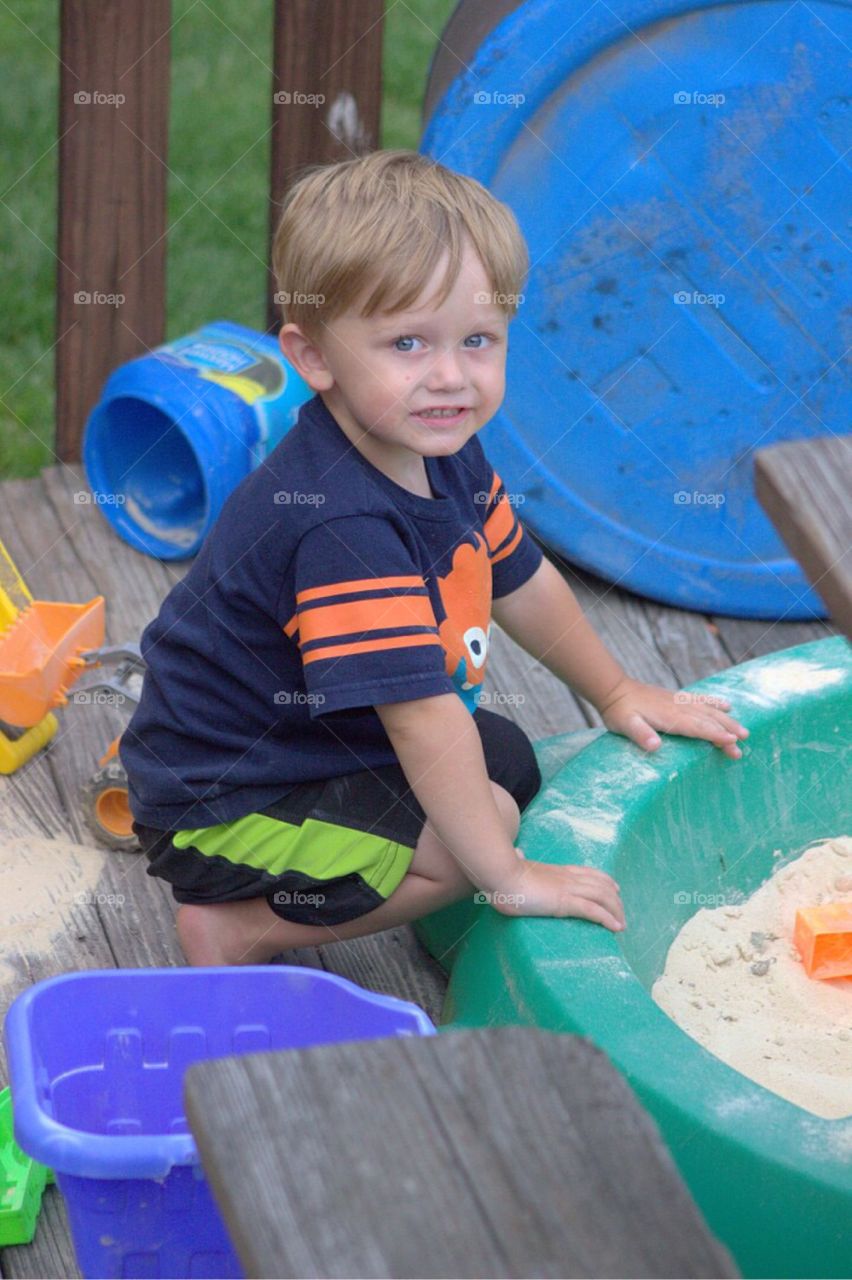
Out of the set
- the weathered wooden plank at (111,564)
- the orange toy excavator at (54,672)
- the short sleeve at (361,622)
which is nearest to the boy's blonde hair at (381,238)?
the short sleeve at (361,622)

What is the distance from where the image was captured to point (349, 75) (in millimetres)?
2939

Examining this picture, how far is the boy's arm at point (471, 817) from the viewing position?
Answer: 5.73 feet

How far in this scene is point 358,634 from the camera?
171 cm

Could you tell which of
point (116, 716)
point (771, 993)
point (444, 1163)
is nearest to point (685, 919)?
point (771, 993)

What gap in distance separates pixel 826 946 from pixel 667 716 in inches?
13.4

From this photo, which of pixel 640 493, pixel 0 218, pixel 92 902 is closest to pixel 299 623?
pixel 92 902

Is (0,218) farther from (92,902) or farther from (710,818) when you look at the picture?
(710,818)

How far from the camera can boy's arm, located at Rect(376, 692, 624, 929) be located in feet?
5.73

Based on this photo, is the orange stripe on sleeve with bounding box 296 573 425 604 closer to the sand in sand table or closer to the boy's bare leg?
the boy's bare leg

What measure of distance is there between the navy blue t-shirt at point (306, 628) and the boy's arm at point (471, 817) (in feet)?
0.14

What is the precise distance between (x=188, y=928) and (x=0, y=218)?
1985mm

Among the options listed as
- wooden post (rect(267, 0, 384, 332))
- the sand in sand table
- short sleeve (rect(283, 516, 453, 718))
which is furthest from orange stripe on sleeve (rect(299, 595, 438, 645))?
wooden post (rect(267, 0, 384, 332))

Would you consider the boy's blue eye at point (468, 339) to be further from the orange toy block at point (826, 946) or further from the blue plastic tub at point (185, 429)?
the blue plastic tub at point (185, 429)

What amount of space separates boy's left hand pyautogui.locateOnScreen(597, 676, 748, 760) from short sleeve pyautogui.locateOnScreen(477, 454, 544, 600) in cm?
A: 20
